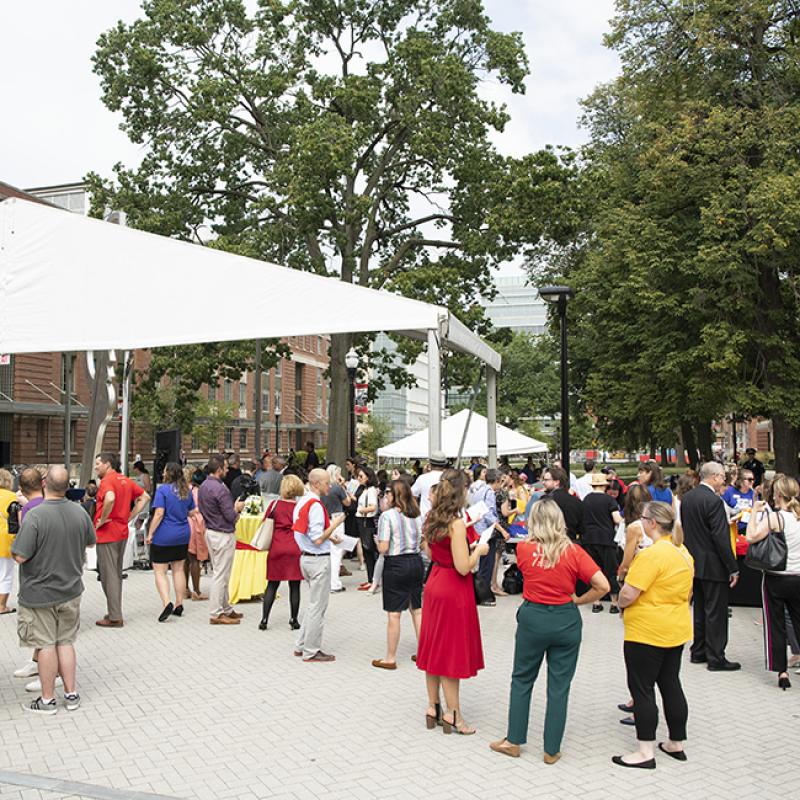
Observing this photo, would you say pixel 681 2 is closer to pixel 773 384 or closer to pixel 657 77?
pixel 657 77

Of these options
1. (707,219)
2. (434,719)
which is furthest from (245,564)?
(707,219)

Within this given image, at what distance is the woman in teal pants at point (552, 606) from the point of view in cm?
541

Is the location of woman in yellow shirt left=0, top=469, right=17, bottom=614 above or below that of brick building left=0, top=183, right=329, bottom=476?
below

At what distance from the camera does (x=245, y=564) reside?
1176 cm

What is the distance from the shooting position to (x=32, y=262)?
847cm

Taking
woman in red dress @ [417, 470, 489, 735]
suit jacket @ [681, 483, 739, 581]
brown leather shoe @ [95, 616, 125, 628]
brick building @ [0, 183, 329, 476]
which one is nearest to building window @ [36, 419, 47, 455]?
brick building @ [0, 183, 329, 476]

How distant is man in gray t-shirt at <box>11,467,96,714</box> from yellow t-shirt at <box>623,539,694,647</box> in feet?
14.3

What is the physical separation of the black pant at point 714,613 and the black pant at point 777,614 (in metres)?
0.54

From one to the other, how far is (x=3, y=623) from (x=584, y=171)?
19.5 meters

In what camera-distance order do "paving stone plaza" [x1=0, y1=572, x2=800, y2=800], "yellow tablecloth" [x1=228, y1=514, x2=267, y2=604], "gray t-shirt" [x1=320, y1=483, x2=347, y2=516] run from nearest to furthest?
"paving stone plaza" [x1=0, y1=572, x2=800, y2=800] → "yellow tablecloth" [x1=228, y1=514, x2=267, y2=604] → "gray t-shirt" [x1=320, y1=483, x2=347, y2=516]

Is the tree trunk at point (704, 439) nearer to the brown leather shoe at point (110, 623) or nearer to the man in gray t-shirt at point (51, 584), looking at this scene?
the brown leather shoe at point (110, 623)

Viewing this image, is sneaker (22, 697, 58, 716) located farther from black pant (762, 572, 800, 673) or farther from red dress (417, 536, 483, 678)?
black pant (762, 572, 800, 673)

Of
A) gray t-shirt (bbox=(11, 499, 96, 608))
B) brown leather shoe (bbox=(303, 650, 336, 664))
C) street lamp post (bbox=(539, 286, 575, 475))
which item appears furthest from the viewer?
street lamp post (bbox=(539, 286, 575, 475))

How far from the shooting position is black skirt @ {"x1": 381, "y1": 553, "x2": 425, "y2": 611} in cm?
791
